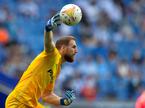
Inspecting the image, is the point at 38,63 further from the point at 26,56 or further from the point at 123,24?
the point at 123,24

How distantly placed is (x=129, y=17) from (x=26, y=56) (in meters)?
4.55

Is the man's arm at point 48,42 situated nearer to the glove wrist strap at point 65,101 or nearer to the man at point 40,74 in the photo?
the man at point 40,74

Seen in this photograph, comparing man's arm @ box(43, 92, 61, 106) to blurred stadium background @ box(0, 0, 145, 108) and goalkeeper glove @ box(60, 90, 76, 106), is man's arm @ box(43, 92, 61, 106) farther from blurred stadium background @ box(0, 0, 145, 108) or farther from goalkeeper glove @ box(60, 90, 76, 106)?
blurred stadium background @ box(0, 0, 145, 108)

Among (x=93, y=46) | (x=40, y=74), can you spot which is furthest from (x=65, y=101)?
(x=93, y=46)

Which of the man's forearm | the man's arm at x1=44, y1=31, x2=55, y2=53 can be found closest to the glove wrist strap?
the man's forearm

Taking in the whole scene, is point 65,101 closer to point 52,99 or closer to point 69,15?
point 52,99

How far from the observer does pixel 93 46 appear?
60.8 ft

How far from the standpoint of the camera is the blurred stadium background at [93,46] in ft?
55.7

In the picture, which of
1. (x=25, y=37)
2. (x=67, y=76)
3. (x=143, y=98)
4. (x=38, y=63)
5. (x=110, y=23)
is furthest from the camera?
(x=110, y=23)

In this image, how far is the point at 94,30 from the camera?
1936 cm

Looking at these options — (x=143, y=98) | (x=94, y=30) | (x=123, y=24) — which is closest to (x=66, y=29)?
(x=94, y=30)

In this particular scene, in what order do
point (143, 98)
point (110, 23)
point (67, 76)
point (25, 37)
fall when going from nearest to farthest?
point (143, 98)
point (67, 76)
point (25, 37)
point (110, 23)

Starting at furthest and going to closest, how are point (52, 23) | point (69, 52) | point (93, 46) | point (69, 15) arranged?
point (93, 46) → point (69, 52) → point (69, 15) → point (52, 23)

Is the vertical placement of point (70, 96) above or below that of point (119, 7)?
below
